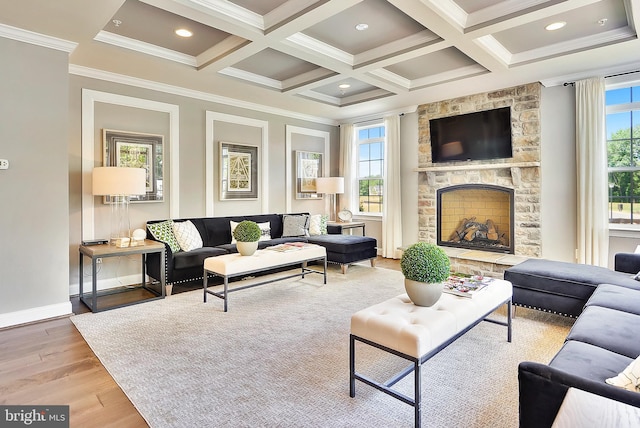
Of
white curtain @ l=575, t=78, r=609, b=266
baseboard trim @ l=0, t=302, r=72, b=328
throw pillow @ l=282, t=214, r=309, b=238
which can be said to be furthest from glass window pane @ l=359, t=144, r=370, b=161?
baseboard trim @ l=0, t=302, r=72, b=328

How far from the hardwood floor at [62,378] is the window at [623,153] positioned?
17.8ft

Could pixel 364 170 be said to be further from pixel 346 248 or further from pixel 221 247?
pixel 221 247

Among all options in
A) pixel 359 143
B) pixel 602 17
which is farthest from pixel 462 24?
pixel 359 143

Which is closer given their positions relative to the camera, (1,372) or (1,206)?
(1,372)

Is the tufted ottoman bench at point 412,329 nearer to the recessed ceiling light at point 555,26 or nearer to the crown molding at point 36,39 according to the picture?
the recessed ceiling light at point 555,26

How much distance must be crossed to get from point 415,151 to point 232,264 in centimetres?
398

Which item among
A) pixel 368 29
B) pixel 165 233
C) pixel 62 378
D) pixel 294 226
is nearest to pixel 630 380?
pixel 62 378

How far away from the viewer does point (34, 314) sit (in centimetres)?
332

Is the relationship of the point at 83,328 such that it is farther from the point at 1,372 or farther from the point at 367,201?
the point at 367,201

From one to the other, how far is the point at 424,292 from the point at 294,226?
396 cm

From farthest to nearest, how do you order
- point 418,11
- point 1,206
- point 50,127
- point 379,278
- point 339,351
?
point 379,278 < point 50,127 < point 1,206 < point 418,11 < point 339,351

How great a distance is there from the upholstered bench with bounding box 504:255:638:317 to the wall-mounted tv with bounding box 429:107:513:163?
2.31 m

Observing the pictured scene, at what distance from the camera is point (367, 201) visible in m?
7.09

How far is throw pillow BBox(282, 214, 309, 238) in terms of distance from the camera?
5.92 metres
